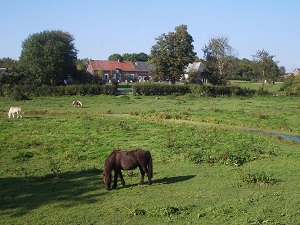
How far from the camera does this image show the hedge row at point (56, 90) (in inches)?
2402

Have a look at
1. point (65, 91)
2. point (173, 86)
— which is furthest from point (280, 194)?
point (173, 86)

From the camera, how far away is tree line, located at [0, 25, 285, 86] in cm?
6969

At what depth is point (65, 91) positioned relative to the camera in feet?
206

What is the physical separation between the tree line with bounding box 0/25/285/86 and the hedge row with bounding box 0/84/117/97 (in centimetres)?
751

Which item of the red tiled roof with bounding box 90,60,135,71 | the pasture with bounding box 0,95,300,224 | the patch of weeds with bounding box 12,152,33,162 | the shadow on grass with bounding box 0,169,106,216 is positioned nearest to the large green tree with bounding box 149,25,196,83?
the red tiled roof with bounding box 90,60,135,71

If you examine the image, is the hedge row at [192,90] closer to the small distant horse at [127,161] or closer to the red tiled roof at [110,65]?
the small distant horse at [127,161]

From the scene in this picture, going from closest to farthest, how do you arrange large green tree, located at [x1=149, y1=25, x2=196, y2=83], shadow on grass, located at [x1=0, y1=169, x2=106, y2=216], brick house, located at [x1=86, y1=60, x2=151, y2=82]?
1. shadow on grass, located at [x1=0, y1=169, x2=106, y2=216]
2. large green tree, located at [x1=149, y1=25, x2=196, y2=83]
3. brick house, located at [x1=86, y1=60, x2=151, y2=82]

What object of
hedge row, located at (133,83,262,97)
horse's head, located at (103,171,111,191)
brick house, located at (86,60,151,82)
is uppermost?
brick house, located at (86,60,151,82)

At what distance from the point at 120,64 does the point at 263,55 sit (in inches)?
1957

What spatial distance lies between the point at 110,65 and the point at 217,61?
41.9 m

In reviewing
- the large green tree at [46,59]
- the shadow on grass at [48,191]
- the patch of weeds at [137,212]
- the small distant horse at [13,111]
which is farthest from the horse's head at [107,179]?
the large green tree at [46,59]

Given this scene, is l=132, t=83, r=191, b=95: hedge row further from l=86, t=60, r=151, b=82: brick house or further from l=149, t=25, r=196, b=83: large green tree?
l=86, t=60, r=151, b=82: brick house

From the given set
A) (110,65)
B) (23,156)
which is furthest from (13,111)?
(110,65)

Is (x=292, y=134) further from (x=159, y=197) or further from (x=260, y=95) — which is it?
(x=260, y=95)
